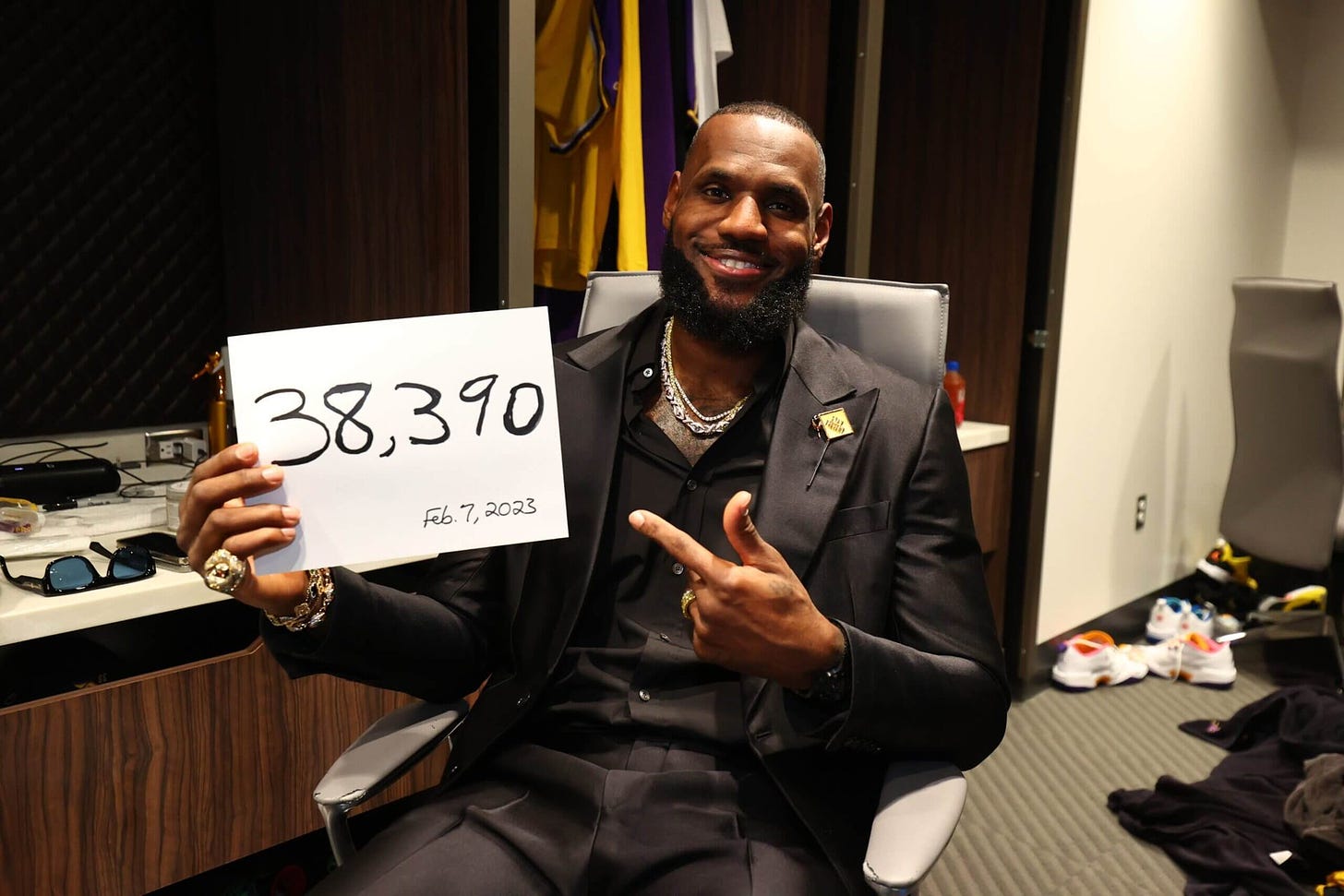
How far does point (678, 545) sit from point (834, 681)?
25 centimetres

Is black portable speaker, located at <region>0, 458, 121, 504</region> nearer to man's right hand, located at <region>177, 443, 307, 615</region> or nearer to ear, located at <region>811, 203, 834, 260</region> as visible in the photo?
man's right hand, located at <region>177, 443, 307, 615</region>

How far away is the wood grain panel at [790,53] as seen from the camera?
2201 millimetres

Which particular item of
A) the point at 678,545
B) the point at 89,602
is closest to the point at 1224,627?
the point at 678,545

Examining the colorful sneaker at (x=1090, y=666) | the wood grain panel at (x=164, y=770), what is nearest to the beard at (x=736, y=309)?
the wood grain panel at (x=164, y=770)

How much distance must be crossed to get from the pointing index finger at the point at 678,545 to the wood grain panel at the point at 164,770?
2.49 feet

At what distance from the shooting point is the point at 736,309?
131 centimetres

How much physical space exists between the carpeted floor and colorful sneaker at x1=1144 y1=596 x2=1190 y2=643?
0.23 meters

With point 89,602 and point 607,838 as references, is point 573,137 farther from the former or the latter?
point 607,838

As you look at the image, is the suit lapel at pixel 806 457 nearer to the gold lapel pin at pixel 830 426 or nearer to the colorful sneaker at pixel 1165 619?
the gold lapel pin at pixel 830 426

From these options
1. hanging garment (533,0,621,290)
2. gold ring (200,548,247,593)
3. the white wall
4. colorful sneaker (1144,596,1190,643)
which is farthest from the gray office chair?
colorful sneaker (1144,596,1190,643)

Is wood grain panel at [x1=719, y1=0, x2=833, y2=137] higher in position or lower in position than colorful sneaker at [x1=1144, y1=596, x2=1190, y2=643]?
higher

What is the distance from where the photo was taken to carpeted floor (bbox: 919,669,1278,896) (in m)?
2.02

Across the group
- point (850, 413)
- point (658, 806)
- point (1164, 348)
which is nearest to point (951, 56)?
point (1164, 348)

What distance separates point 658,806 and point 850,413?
52 cm
